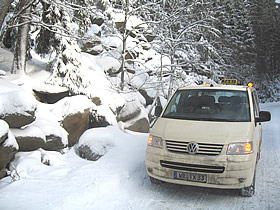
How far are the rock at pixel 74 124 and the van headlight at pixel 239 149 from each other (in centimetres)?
482

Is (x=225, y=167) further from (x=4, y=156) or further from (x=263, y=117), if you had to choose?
(x=4, y=156)

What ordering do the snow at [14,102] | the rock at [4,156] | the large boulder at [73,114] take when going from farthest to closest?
1. the large boulder at [73,114]
2. the snow at [14,102]
3. the rock at [4,156]

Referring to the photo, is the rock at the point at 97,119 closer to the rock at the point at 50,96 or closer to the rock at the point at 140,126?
the rock at the point at 50,96

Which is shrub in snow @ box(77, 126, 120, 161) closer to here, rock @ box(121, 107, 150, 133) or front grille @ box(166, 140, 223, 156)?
front grille @ box(166, 140, 223, 156)

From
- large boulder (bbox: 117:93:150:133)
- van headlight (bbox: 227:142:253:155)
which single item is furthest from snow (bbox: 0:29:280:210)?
large boulder (bbox: 117:93:150:133)

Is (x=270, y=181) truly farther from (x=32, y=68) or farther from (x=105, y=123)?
(x=32, y=68)

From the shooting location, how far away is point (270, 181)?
17.5 ft

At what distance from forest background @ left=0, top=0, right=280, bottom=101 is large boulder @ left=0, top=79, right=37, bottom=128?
142cm

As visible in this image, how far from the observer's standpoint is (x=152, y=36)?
15789mm

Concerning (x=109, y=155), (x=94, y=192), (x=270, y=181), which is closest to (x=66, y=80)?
(x=109, y=155)

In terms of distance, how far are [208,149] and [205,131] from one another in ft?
1.11

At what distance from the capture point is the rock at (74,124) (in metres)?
7.63

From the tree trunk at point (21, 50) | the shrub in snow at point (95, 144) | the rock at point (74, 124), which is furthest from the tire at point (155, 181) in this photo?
the tree trunk at point (21, 50)

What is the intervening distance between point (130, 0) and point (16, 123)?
6.57 meters
